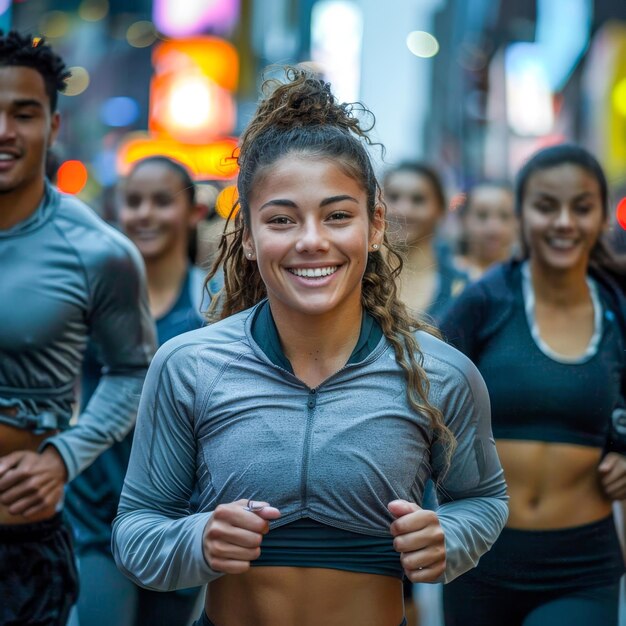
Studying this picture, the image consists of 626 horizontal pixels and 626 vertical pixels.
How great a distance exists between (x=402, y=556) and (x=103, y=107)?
46.4m

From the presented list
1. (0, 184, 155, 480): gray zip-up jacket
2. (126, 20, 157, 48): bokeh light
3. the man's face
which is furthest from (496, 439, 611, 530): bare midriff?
(126, 20, 157, 48): bokeh light

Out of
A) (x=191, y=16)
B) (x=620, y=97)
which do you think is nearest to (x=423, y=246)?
(x=620, y=97)

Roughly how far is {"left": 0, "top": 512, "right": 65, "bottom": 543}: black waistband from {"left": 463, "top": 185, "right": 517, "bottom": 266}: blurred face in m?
5.48

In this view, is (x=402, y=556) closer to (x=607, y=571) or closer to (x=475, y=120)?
(x=607, y=571)

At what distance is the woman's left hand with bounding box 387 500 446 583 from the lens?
2611 millimetres

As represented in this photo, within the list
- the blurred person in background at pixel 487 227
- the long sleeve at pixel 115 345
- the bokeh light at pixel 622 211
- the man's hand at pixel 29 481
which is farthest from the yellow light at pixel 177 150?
the man's hand at pixel 29 481

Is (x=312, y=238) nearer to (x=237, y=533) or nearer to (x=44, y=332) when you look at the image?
(x=237, y=533)

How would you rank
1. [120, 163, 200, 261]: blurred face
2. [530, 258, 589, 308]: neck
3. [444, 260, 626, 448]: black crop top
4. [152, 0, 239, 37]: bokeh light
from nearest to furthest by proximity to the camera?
[444, 260, 626, 448]: black crop top < [530, 258, 589, 308]: neck < [120, 163, 200, 261]: blurred face < [152, 0, 239, 37]: bokeh light

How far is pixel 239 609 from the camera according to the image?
289cm

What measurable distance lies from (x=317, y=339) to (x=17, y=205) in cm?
159

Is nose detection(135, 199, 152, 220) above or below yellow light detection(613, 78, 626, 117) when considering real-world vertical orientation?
below

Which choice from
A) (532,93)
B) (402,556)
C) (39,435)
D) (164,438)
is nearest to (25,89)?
(39,435)

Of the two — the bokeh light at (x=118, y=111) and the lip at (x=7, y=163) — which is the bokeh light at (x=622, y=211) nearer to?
the lip at (x=7, y=163)

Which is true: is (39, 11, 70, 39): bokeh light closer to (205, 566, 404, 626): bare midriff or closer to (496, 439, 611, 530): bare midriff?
(496, 439, 611, 530): bare midriff
